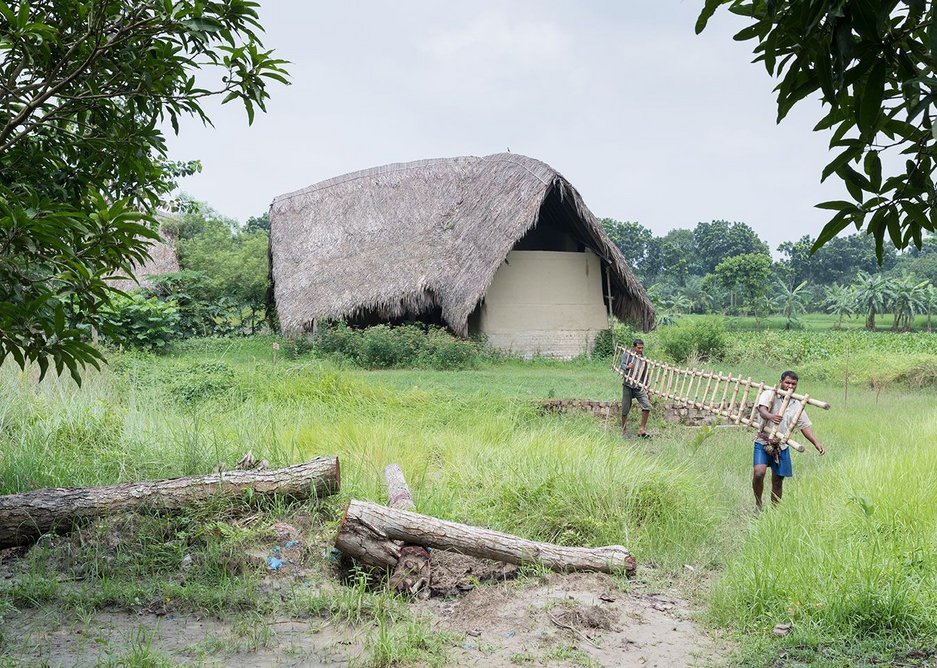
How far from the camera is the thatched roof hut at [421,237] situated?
16.6 m

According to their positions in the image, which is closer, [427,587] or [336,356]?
[427,587]

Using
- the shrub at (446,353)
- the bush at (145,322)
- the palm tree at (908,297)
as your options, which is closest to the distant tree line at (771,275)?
the palm tree at (908,297)

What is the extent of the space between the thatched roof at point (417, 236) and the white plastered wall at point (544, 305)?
65cm

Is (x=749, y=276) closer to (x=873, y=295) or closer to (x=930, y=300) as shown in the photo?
(x=873, y=295)

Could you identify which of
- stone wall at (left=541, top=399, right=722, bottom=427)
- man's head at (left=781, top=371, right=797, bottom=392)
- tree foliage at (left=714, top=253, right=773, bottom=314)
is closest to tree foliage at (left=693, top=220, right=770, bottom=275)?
tree foliage at (left=714, top=253, right=773, bottom=314)

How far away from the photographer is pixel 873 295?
37219 millimetres

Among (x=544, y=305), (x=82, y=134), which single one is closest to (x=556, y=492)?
(x=82, y=134)

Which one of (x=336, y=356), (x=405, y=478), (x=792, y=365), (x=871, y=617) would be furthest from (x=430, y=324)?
(x=871, y=617)

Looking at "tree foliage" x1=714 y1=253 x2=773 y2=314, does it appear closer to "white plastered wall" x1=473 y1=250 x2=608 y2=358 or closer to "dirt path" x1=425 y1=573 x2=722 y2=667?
"white plastered wall" x1=473 y1=250 x2=608 y2=358

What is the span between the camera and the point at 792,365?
18.7m

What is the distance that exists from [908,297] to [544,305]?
25.4 m

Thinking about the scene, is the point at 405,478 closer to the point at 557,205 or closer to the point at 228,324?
the point at 557,205

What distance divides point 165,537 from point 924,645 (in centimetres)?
404

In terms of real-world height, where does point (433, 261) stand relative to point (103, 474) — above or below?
above
